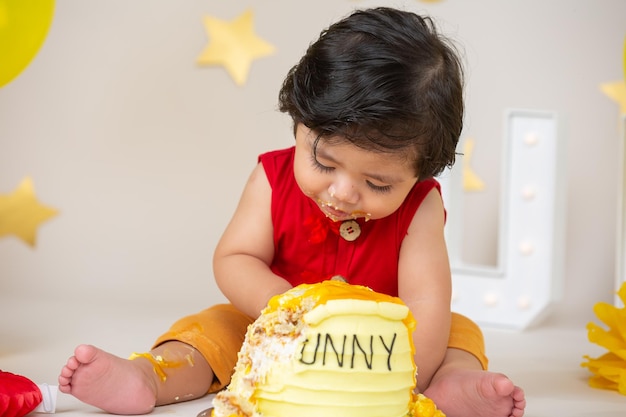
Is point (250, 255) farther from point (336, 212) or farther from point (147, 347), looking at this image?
point (147, 347)

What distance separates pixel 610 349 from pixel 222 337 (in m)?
0.62

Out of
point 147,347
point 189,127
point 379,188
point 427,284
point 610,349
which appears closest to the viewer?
point 379,188

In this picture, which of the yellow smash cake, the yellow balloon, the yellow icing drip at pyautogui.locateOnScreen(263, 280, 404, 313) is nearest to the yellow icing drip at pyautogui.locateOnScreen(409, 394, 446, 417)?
the yellow smash cake

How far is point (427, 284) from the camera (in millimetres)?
1337

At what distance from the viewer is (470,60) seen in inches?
88.4

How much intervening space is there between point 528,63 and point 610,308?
882 mm

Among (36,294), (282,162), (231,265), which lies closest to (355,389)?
(231,265)

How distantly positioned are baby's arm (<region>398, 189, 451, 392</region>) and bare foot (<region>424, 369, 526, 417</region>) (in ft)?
0.23

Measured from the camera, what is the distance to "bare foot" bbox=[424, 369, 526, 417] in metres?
1.13

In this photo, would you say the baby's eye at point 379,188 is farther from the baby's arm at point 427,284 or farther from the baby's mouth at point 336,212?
the baby's arm at point 427,284

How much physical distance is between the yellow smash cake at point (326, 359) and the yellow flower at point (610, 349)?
54cm

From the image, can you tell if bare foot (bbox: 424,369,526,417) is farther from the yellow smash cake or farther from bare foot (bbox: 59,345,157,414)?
bare foot (bbox: 59,345,157,414)

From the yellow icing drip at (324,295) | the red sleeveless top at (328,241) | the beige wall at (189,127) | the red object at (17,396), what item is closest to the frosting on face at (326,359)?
the yellow icing drip at (324,295)

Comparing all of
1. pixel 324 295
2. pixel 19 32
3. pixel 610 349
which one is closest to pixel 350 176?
pixel 324 295
